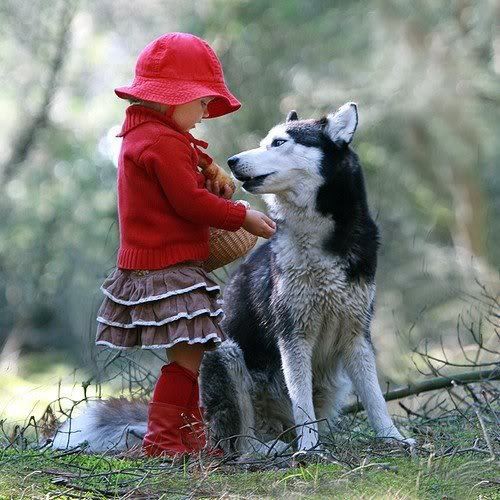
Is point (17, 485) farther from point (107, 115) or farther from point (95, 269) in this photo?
point (107, 115)

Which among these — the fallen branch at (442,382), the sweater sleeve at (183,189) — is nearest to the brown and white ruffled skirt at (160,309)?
the sweater sleeve at (183,189)

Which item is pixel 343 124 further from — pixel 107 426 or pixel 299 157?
pixel 107 426

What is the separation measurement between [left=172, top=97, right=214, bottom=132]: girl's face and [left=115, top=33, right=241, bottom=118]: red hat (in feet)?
0.28

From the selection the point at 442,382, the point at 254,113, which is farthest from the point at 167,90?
the point at 254,113

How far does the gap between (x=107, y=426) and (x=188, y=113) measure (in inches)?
64.2

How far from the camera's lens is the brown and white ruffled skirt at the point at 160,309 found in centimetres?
445

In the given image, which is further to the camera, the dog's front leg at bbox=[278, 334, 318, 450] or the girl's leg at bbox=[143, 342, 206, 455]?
the dog's front leg at bbox=[278, 334, 318, 450]

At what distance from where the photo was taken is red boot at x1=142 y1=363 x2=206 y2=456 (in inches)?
182

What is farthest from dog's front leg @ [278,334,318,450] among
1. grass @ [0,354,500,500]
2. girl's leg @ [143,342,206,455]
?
girl's leg @ [143,342,206,455]

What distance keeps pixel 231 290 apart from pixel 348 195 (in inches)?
36.6

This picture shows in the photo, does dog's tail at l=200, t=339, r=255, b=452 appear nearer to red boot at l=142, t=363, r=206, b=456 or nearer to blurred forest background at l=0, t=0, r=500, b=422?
red boot at l=142, t=363, r=206, b=456

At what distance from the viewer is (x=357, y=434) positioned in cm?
469

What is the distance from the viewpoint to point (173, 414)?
15.3 ft

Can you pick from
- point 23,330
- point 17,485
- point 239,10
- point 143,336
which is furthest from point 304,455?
point 23,330
